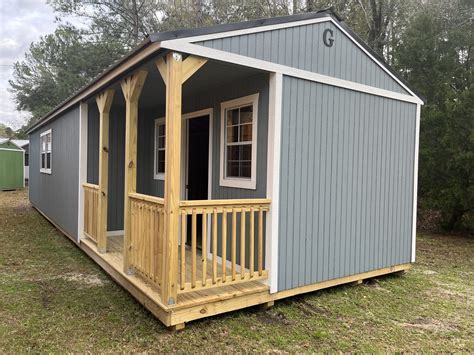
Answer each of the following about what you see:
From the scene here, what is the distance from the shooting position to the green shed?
18266mm

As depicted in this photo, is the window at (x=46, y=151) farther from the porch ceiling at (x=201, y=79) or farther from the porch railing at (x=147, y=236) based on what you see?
the porch railing at (x=147, y=236)

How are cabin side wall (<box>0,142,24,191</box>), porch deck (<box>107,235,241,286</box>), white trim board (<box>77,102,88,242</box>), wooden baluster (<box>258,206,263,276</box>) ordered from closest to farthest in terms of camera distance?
wooden baluster (<box>258,206,263,276</box>) → porch deck (<box>107,235,241,286</box>) → white trim board (<box>77,102,88,242</box>) → cabin side wall (<box>0,142,24,191</box>)

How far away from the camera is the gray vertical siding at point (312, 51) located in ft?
11.8

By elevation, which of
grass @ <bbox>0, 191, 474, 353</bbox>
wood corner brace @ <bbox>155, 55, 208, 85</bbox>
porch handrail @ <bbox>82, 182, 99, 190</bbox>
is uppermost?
wood corner brace @ <bbox>155, 55, 208, 85</bbox>

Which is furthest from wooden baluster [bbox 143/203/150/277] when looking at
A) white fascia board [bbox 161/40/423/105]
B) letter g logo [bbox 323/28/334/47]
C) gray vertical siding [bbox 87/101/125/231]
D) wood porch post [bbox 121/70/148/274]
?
gray vertical siding [bbox 87/101/125/231]

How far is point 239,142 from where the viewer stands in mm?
4441

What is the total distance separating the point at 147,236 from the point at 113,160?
3534 mm

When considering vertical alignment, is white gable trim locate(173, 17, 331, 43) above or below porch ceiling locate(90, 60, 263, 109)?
above

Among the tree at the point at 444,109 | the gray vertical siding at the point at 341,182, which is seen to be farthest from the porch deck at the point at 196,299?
the tree at the point at 444,109

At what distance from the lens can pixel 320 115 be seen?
4164 mm

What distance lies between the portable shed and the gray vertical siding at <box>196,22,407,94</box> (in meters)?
0.01

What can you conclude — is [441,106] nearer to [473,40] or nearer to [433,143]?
[433,143]

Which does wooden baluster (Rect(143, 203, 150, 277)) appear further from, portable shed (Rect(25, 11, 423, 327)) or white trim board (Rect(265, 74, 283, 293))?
white trim board (Rect(265, 74, 283, 293))

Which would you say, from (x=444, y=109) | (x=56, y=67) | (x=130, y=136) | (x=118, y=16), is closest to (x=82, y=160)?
(x=130, y=136)
